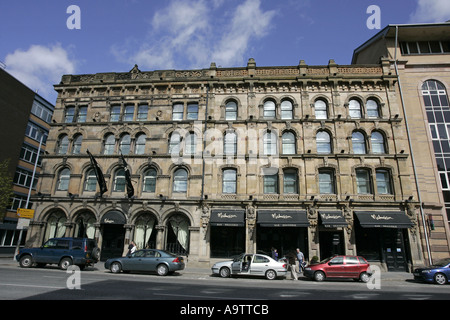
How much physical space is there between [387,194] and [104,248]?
865 inches

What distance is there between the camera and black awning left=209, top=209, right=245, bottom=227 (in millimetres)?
18250

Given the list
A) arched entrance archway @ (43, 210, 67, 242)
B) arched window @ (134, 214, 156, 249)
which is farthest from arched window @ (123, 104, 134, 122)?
arched entrance archway @ (43, 210, 67, 242)

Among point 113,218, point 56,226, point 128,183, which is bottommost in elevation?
point 56,226

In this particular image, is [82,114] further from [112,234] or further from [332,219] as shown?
[332,219]

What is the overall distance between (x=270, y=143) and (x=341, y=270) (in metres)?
10.4

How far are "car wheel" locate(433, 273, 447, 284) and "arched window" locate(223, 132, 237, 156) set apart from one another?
1430 cm

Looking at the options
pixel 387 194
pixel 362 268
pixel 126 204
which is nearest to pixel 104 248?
pixel 126 204

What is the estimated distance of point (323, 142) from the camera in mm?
20688

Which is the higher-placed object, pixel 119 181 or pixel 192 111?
pixel 192 111

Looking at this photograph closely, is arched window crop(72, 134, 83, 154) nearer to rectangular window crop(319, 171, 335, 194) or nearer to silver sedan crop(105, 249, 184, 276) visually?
silver sedan crop(105, 249, 184, 276)

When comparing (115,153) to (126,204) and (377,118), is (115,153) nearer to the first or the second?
(126,204)

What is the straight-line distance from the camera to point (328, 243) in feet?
60.3

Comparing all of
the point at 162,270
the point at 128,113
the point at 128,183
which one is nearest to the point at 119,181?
the point at 128,183
